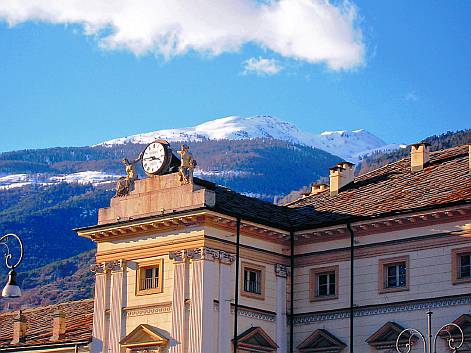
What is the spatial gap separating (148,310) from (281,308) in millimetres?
6038

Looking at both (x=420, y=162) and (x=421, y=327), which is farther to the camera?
(x=420, y=162)

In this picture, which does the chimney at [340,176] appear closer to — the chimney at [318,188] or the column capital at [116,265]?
the chimney at [318,188]

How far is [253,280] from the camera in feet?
173

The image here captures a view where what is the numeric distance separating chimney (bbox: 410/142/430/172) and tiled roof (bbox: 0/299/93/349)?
17.6 metres

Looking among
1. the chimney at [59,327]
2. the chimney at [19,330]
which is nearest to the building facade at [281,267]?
the chimney at [59,327]

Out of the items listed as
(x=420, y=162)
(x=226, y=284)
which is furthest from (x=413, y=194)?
(x=226, y=284)

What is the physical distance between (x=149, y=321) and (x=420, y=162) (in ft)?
48.4

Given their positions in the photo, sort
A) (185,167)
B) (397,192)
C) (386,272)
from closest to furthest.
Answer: (386,272)
(185,167)
(397,192)

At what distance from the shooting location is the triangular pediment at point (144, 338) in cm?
5102

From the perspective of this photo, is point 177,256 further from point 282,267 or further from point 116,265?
point 282,267

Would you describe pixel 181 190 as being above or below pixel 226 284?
above

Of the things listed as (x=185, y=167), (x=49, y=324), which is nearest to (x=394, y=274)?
(x=185, y=167)

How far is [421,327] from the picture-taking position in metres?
49.2

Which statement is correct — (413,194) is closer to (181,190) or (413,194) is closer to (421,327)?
(421,327)
